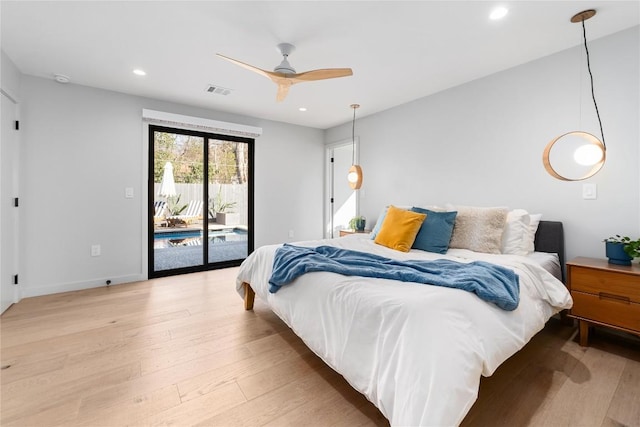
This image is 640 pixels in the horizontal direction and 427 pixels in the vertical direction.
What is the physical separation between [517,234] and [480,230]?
307mm

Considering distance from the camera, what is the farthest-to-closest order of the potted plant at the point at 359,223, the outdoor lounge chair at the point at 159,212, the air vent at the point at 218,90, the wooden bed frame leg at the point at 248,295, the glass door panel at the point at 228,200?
the glass door panel at the point at 228,200
the potted plant at the point at 359,223
the outdoor lounge chair at the point at 159,212
the air vent at the point at 218,90
the wooden bed frame leg at the point at 248,295

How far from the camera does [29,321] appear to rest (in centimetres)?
254

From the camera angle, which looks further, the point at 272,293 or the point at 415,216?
the point at 415,216

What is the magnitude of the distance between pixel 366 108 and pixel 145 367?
3.92 metres

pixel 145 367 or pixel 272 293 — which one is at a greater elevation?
pixel 272 293

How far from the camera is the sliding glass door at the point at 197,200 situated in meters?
4.01

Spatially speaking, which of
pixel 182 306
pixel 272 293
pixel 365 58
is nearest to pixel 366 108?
pixel 365 58

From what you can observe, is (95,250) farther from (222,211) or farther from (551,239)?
(551,239)

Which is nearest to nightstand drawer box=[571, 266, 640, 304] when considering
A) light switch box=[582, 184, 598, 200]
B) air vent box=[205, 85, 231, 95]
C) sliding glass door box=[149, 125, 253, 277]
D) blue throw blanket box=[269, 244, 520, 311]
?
light switch box=[582, 184, 598, 200]

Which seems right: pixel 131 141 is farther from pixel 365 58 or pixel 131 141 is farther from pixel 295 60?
pixel 365 58

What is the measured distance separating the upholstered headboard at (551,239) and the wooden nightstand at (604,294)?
0.32m

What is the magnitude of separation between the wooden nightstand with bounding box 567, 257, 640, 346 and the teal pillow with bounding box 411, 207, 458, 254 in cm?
90

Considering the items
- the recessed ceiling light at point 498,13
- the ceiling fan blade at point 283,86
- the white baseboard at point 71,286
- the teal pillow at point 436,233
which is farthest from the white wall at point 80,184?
the recessed ceiling light at point 498,13

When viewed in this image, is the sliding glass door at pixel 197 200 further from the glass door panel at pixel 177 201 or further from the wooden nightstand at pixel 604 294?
the wooden nightstand at pixel 604 294
